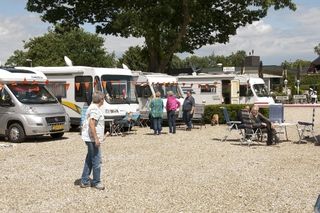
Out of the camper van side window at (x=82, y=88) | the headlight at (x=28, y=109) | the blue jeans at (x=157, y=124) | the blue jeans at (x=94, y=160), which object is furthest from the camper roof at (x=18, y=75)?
the blue jeans at (x=94, y=160)

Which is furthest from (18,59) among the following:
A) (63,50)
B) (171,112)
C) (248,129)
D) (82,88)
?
(248,129)

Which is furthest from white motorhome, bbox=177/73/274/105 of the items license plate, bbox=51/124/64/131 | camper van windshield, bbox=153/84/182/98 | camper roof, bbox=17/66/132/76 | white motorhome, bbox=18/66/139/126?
license plate, bbox=51/124/64/131

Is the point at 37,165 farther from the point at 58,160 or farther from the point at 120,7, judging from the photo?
the point at 120,7

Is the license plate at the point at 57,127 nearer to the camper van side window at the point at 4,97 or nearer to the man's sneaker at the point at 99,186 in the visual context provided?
the camper van side window at the point at 4,97

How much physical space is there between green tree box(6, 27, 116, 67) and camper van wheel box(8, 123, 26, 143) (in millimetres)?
46510

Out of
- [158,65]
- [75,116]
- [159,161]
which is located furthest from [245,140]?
[158,65]

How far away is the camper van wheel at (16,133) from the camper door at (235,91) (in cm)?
1402

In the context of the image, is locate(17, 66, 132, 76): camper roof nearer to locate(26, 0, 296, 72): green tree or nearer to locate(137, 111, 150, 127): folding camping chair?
locate(137, 111, 150, 127): folding camping chair

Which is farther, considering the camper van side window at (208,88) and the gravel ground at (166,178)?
the camper van side window at (208,88)

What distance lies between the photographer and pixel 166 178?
31.5 feet

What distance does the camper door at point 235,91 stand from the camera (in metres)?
27.6

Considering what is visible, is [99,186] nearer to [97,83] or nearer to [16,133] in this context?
[16,133]

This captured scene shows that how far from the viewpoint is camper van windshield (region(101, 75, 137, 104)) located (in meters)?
19.3

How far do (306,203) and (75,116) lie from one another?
13449 millimetres
